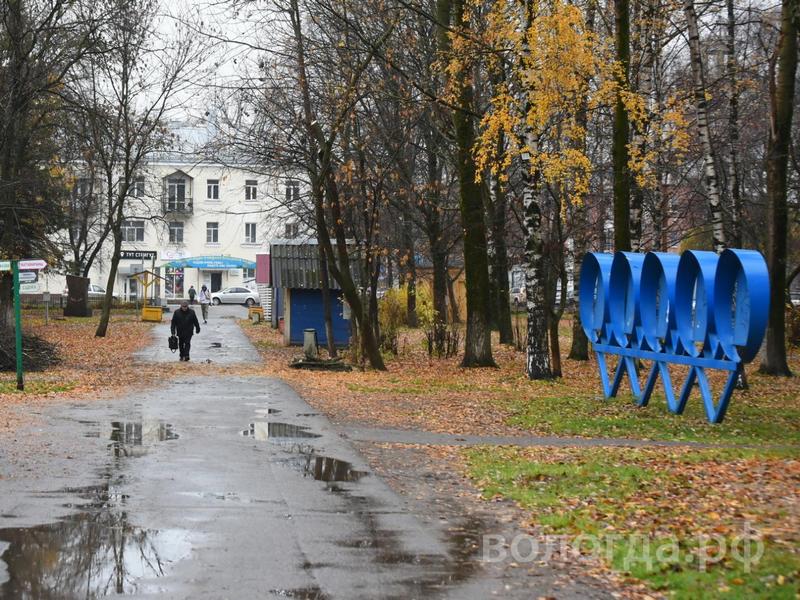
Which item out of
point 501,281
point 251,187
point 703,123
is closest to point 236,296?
point 251,187

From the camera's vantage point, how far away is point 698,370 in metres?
16.4

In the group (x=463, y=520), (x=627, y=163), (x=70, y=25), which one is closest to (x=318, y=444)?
(x=463, y=520)

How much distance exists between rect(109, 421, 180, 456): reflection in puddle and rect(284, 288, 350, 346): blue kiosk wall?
24.3m

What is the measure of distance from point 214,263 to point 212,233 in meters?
3.04

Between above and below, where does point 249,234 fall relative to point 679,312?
above

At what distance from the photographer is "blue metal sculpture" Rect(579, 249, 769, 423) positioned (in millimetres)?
14734

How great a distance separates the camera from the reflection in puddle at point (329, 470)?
11.1 m

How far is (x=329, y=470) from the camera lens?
11570mm

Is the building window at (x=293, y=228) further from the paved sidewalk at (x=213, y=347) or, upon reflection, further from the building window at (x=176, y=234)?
the building window at (x=176, y=234)

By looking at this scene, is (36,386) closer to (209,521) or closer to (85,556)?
(209,521)

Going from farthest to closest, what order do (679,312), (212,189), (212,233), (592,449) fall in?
(212,233)
(212,189)
(679,312)
(592,449)

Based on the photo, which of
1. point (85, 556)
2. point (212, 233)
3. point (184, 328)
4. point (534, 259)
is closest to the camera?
point (85, 556)

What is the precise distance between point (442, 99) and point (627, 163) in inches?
169

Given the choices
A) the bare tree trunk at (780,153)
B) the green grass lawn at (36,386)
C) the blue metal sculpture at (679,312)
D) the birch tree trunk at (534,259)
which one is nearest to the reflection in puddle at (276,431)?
the green grass lawn at (36,386)
